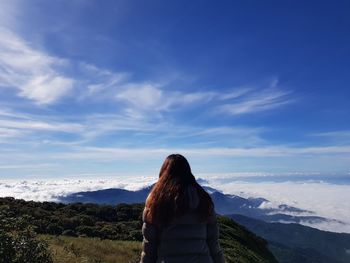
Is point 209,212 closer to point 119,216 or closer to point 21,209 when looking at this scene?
point 21,209

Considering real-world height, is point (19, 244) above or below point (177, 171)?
below

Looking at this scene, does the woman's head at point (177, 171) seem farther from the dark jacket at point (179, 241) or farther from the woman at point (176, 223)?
the dark jacket at point (179, 241)

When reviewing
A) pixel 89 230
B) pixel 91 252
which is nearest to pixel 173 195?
pixel 91 252

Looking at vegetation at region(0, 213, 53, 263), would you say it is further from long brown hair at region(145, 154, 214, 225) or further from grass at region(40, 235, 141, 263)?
long brown hair at region(145, 154, 214, 225)

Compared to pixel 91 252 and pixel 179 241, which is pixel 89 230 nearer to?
pixel 91 252

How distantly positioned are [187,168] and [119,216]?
28.0 m

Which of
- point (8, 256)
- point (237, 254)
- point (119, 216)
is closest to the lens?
point (8, 256)

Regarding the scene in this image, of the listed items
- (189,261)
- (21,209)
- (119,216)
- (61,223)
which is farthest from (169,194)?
(119,216)

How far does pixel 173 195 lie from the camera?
561 centimetres

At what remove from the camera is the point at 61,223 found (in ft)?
86.8

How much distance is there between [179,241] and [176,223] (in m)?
0.21

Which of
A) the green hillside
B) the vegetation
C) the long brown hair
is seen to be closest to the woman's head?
the long brown hair

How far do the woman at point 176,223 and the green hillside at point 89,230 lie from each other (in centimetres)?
503

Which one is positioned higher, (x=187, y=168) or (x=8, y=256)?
(x=187, y=168)
